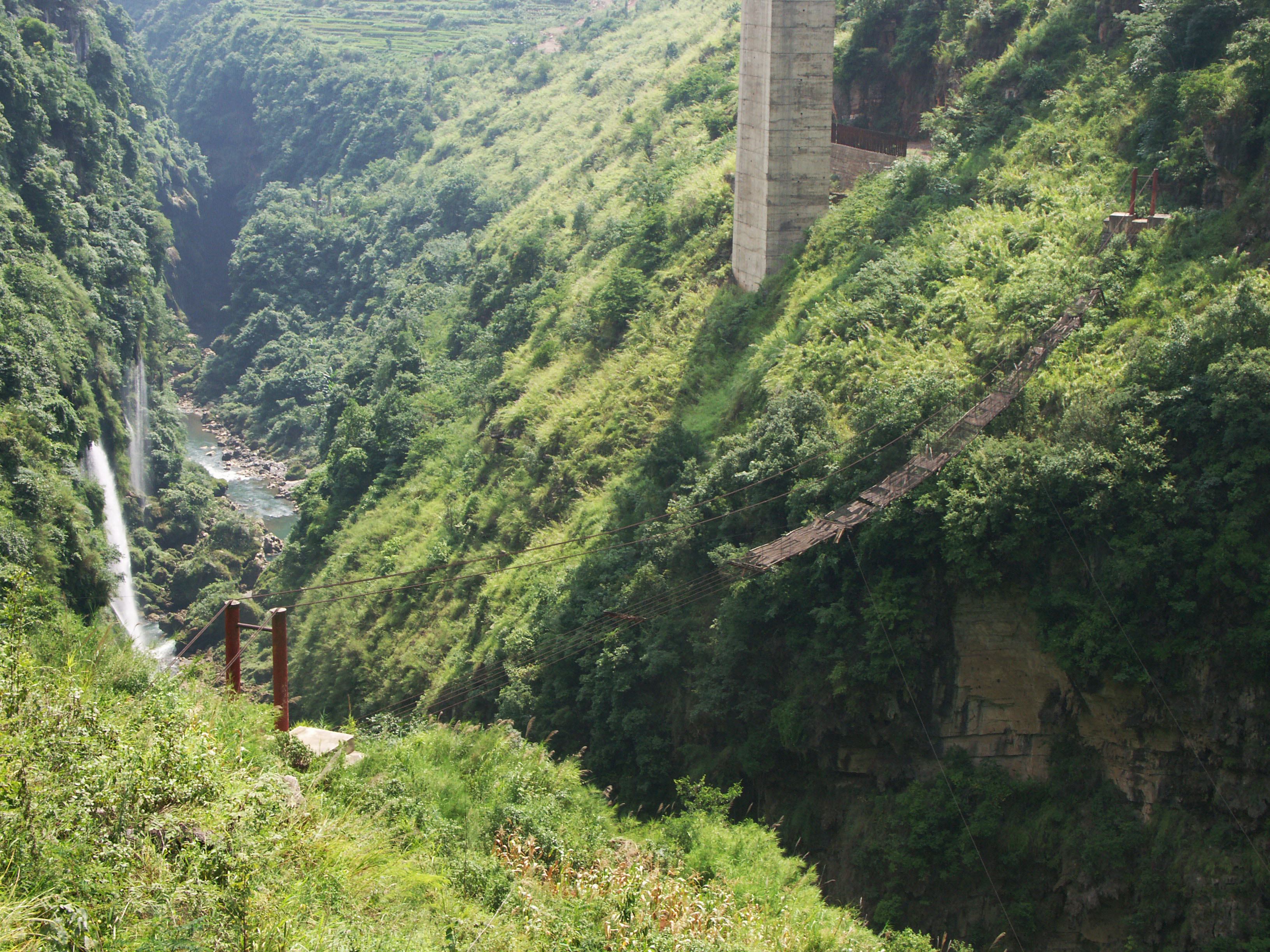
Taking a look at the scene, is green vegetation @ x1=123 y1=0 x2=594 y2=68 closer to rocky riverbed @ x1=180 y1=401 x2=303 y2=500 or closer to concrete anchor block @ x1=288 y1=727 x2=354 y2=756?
rocky riverbed @ x1=180 y1=401 x2=303 y2=500

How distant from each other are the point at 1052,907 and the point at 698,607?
7625mm

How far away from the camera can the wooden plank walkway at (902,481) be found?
53.7 feet

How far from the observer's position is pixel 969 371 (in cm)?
1892

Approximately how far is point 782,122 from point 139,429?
34440 mm

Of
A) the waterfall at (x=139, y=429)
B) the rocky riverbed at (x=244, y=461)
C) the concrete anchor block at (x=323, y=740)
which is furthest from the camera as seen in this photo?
the rocky riverbed at (x=244, y=461)

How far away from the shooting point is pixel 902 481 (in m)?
16.5

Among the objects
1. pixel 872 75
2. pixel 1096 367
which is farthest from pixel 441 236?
pixel 1096 367

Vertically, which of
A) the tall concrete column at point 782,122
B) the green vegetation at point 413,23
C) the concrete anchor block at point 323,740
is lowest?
the concrete anchor block at point 323,740

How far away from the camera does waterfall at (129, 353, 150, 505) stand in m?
45.9

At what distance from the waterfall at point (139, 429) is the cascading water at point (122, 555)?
10.1 feet

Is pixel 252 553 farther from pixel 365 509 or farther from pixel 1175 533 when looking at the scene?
pixel 1175 533

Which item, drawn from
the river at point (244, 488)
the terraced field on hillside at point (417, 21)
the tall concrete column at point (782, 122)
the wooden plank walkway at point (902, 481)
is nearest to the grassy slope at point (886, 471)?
the wooden plank walkway at point (902, 481)

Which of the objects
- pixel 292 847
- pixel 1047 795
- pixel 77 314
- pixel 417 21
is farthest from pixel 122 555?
pixel 417 21

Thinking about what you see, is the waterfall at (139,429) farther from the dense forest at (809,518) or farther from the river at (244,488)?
the river at (244,488)
